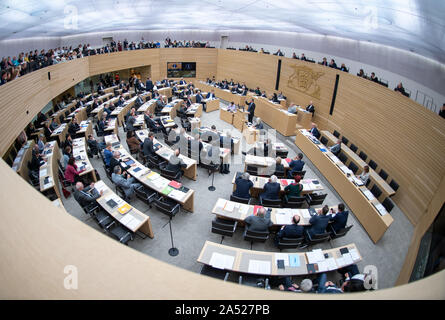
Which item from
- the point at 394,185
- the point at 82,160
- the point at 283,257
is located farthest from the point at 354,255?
the point at 82,160

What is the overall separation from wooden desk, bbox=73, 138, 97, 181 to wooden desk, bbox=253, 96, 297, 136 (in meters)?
9.83

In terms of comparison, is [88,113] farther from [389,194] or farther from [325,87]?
[389,194]

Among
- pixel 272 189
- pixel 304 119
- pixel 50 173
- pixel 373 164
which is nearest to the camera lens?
pixel 272 189

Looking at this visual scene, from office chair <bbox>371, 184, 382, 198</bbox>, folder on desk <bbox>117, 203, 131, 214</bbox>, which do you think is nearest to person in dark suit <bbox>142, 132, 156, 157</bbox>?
folder on desk <bbox>117, 203, 131, 214</bbox>

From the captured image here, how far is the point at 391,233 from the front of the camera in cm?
707

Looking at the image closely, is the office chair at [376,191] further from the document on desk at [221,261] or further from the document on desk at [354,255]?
the document on desk at [221,261]

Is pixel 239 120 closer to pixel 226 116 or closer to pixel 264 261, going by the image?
pixel 226 116

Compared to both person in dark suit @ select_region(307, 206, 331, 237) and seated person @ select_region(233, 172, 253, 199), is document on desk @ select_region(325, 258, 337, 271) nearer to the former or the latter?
person in dark suit @ select_region(307, 206, 331, 237)

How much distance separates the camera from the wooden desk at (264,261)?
467 centimetres

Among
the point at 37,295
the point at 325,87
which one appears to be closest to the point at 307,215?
the point at 37,295

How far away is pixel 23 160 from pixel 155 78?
1624cm

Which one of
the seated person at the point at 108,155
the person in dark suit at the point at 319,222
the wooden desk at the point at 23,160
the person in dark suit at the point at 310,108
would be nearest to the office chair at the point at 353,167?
the person in dark suit at the point at 319,222

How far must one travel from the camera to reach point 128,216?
19.2ft

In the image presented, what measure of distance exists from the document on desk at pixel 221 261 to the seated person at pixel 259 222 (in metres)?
1.02
